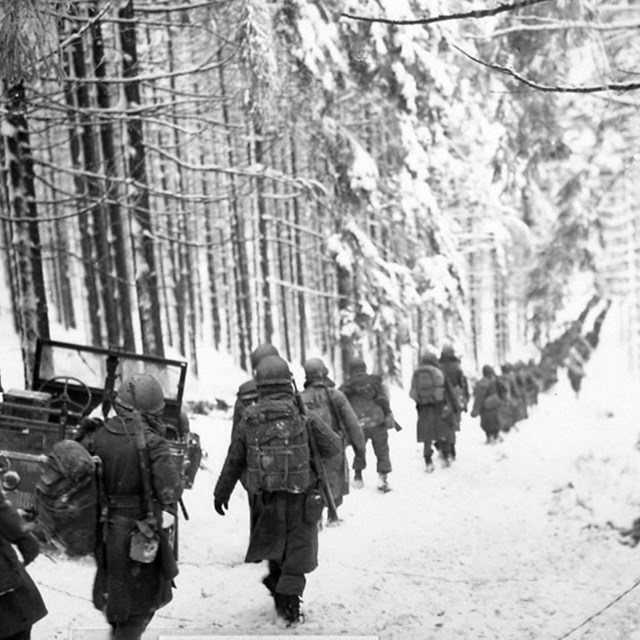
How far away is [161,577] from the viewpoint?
16.7 feet

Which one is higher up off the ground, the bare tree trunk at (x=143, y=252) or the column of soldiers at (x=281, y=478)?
the bare tree trunk at (x=143, y=252)

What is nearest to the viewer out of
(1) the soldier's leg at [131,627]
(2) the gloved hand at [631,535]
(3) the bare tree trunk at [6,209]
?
(1) the soldier's leg at [131,627]

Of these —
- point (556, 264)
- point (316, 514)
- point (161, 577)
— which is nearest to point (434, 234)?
point (556, 264)

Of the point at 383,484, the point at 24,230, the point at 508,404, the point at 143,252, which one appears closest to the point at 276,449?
the point at 383,484

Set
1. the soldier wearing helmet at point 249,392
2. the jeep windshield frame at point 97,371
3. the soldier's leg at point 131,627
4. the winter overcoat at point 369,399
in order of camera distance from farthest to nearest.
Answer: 1. the winter overcoat at point 369,399
2. the jeep windshield frame at point 97,371
3. the soldier wearing helmet at point 249,392
4. the soldier's leg at point 131,627

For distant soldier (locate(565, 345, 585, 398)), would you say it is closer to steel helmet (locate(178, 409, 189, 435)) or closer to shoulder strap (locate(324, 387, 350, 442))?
shoulder strap (locate(324, 387, 350, 442))

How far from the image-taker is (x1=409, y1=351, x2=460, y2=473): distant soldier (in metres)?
13.6

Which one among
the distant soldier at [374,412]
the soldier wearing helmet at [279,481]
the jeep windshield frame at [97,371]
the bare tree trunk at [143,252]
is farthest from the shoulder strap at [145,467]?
the bare tree trunk at [143,252]

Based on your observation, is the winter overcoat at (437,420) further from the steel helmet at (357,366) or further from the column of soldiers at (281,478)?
the column of soldiers at (281,478)

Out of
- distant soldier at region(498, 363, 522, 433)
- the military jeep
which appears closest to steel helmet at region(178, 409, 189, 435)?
the military jeep

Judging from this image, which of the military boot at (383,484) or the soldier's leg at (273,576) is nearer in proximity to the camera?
the soldier's leg at (273,576)

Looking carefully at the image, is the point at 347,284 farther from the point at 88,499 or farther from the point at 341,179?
the point at 88,499

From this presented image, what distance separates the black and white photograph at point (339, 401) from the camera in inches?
202

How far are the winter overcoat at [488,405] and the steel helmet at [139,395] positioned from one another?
1214cm
